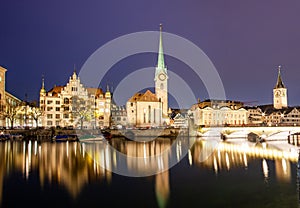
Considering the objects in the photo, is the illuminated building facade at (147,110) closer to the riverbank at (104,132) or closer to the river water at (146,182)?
the riverbank at (104,132)

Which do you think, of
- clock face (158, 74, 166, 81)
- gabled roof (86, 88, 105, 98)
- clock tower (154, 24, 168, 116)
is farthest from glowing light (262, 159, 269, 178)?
clock face (158, 74, 166, 81)

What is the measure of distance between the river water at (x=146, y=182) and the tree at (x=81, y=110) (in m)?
36.0

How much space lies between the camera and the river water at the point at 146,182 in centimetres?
1630

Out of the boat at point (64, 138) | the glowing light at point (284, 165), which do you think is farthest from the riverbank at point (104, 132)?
the glowing light at point (284, 165)

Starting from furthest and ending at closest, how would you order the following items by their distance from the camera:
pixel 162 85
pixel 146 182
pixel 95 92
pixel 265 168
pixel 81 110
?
pixel 162 85 < pixel 95 92 < pixel 81 110 < pixel 265 168 < pixel 146 182

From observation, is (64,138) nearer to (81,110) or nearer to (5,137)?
(5,137)

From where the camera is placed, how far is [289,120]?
9981 cm

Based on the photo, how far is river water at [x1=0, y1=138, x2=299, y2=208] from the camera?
642 inches

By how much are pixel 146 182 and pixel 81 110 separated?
50.6 metres

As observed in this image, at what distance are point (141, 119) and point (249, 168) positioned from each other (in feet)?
189

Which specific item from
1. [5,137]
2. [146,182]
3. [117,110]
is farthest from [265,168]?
[117,110]

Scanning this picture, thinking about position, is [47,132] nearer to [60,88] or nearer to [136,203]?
[60,88]

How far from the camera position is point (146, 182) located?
21.2m

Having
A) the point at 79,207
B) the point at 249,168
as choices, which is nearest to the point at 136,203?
the point at 79,207
